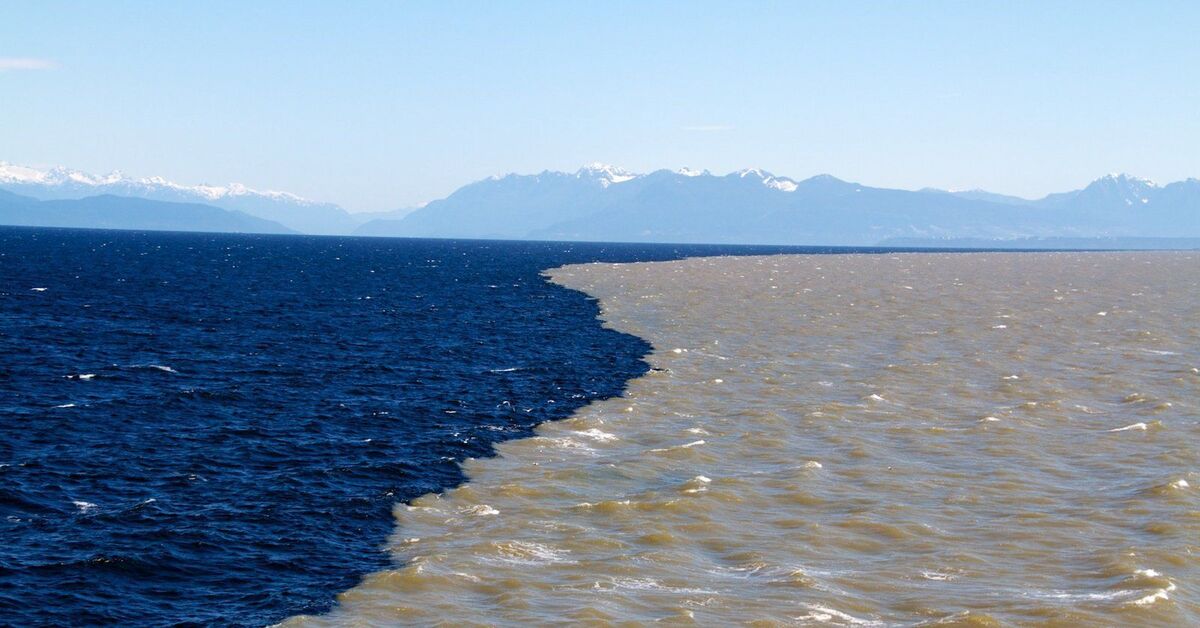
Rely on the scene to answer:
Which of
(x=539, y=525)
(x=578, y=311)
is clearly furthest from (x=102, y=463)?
(x=578, y=311)

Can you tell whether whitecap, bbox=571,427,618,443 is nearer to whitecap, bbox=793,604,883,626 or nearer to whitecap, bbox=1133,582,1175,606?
whitecap, bbox=793,604,883,626

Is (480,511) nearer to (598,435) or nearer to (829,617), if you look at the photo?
(598,435)

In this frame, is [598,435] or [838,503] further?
[598,435]

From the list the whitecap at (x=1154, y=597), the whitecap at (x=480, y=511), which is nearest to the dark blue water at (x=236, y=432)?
the whitecap at (x=480, y=511)

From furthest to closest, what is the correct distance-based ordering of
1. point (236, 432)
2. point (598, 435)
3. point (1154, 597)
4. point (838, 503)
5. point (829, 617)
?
1. point (598, 435)
2. point (236, 432)
3. point (838, 503)
4. point (1154, 597)
5. point (829, 617)

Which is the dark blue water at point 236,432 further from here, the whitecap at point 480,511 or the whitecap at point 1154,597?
the whitecap at point 1154,597

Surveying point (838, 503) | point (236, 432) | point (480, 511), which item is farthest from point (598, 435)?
point (236, 432)
